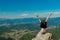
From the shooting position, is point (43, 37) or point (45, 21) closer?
point (43, 37)

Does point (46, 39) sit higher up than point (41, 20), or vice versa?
point (41, 20)

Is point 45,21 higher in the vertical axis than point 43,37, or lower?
higher

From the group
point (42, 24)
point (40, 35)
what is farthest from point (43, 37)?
point (42, 24)

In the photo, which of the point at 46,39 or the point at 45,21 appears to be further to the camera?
the point at 45,21

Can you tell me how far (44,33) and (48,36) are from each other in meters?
0.36

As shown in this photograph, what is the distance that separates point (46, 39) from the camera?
14.7 m

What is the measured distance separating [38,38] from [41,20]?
150 cm

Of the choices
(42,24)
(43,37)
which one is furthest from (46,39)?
(42,24)

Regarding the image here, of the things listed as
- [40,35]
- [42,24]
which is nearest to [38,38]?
[40,35]

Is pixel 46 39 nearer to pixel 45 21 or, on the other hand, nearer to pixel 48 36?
pixel 48 36

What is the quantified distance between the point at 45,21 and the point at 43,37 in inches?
57.1

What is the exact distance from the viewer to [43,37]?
14727 mm

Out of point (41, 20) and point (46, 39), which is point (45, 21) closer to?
point (41, 20)

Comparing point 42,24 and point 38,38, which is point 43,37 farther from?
point 42,24
